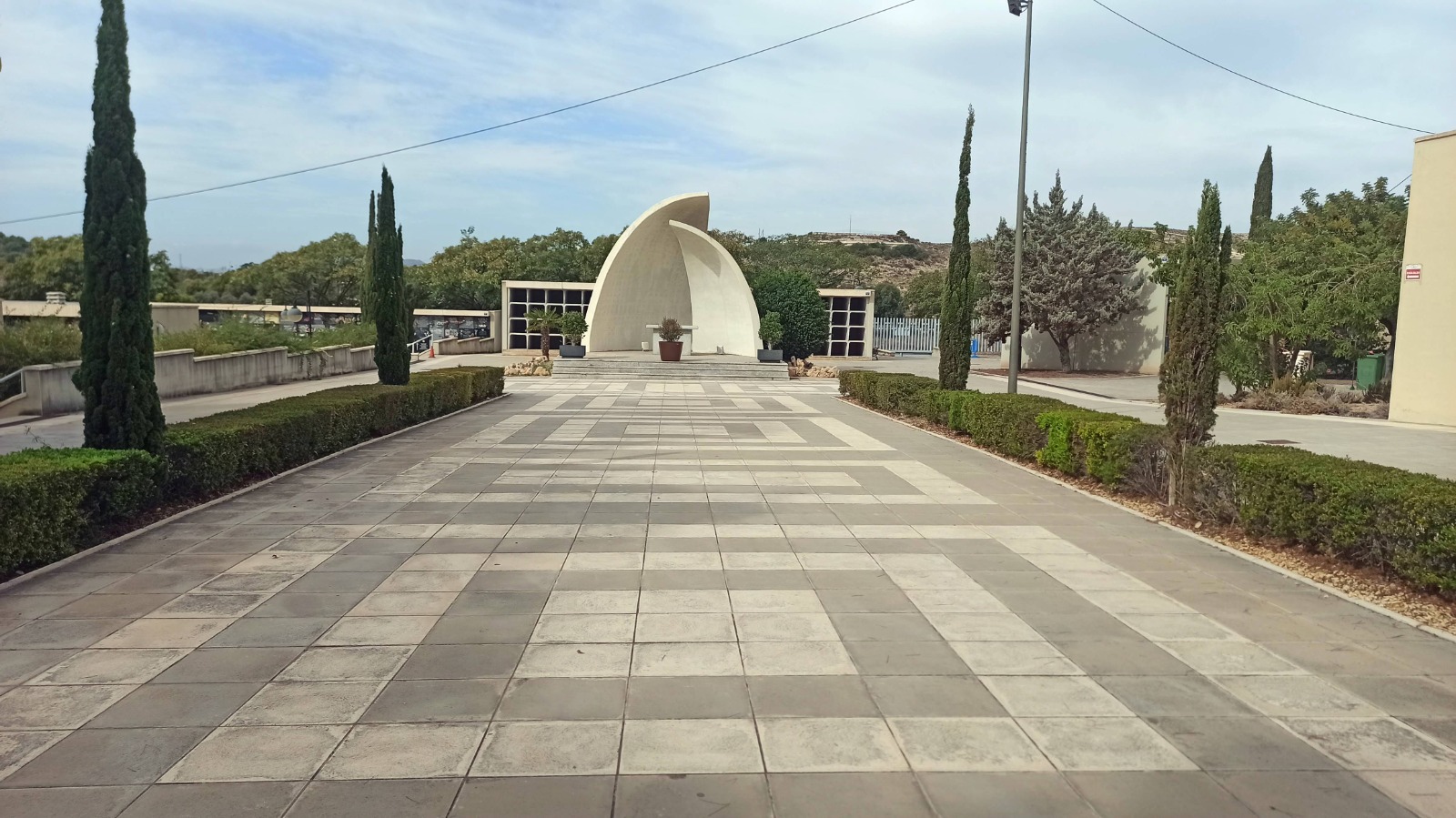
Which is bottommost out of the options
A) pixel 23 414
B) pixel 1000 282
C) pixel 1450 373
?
pixel 23 414

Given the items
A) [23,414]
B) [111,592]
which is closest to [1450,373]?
[111,592]

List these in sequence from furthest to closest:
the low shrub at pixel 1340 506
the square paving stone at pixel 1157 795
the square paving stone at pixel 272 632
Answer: the low shrub at pixel 1340 506, the square paving stone at pixel 272 632, the square paving stone at pixel 1157 795

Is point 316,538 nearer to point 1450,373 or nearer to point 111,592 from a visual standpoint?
point 111,592

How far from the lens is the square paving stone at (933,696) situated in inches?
152

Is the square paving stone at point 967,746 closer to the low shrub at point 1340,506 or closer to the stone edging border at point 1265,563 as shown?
the stone edging border at point 1265,563

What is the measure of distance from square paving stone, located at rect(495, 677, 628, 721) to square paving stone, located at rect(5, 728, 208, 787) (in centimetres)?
123

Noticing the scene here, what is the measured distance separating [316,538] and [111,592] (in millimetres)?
1552

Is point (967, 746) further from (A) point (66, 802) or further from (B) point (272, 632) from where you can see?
(B) point (272, 632)

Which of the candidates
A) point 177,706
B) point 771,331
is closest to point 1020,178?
point 177,706

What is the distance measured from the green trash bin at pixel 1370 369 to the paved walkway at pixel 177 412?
24462 millimetres

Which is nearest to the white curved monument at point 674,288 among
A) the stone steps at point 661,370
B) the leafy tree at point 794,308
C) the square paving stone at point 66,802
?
the leafy tree at point 794,308

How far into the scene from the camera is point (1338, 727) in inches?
147

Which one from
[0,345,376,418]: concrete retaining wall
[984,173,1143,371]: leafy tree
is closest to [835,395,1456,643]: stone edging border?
[0,345,376,418]: concrete retaining wall

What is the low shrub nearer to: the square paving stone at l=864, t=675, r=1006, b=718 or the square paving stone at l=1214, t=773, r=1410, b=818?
the square paving stone at l=1214, t=773, r=1410, b=818
